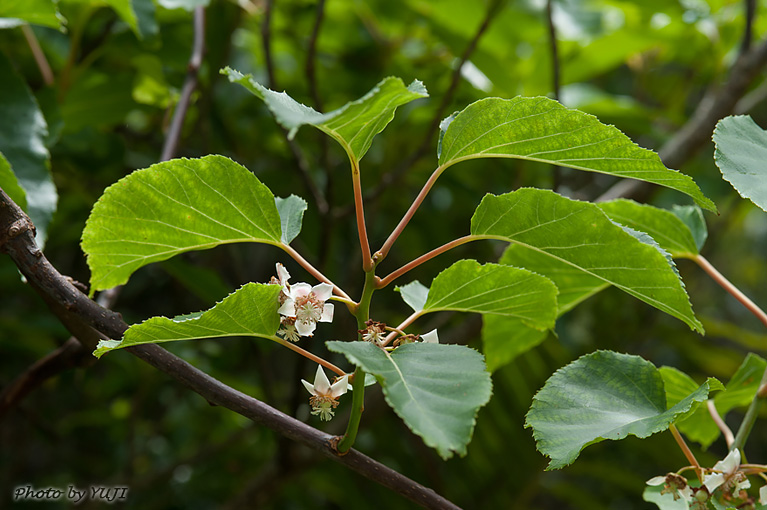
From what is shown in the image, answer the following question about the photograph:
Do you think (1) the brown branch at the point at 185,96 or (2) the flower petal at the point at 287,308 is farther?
(1) the brown branch at the point at 185,96

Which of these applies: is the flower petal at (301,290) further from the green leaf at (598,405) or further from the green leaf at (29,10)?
the green leaf at (29,10)

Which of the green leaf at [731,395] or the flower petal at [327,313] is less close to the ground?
the flower petal at [327,313]

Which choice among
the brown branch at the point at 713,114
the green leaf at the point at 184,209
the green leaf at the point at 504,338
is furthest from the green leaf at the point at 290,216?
the brown branch at the point at 713,114

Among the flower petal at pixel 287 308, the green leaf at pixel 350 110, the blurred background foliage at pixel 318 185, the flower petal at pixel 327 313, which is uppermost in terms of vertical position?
the green leaf at pixel 350 110

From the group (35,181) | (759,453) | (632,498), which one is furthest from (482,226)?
(759,453)

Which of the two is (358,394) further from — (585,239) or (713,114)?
(713,114)

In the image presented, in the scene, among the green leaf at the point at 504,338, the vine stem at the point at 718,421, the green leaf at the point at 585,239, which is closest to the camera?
the green leaf at the point at 585,239

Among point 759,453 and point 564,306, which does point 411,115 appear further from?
point 759,453

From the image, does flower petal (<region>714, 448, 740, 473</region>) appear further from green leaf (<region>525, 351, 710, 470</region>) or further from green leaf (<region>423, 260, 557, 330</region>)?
green leaf (<region>423, 260, 557, 330</region>)
